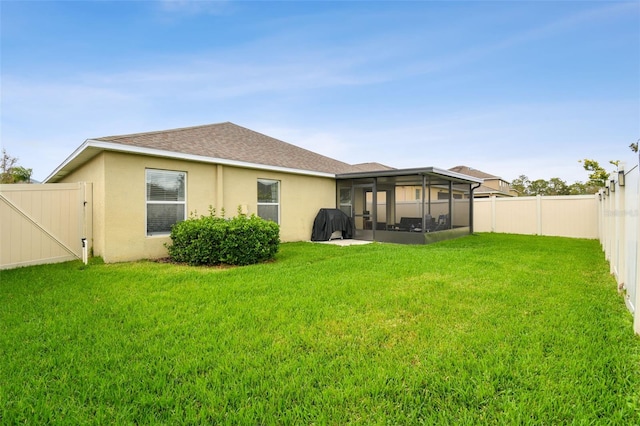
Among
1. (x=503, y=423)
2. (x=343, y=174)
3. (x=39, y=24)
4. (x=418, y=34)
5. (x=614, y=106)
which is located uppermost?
(x=418, y=34)

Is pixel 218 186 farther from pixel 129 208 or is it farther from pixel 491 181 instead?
pixel 491 181

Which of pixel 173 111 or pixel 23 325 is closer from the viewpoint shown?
pixel 23 325

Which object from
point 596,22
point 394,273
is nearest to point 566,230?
point 596,22

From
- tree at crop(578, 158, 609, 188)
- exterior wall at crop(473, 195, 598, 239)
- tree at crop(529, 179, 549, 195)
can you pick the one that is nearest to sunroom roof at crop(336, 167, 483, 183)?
exterior wall at crop(473, 195, 598, 239)

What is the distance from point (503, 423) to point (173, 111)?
14.9 metres

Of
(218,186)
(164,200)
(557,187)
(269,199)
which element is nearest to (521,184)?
(557,187)

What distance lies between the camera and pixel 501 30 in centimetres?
923

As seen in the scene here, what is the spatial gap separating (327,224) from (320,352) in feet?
30.3

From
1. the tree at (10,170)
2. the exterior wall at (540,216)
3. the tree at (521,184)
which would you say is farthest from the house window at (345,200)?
the tree at (521,184)

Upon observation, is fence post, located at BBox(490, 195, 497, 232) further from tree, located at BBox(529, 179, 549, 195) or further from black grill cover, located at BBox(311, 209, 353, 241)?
tree, located at BBox(529, 179, 549, 195)

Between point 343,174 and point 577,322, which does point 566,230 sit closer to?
point 343,174

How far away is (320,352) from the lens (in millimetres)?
2836

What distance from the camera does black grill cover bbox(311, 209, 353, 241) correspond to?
11977 millimetres

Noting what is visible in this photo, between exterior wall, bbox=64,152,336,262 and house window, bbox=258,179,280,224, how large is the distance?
163 millimetres
